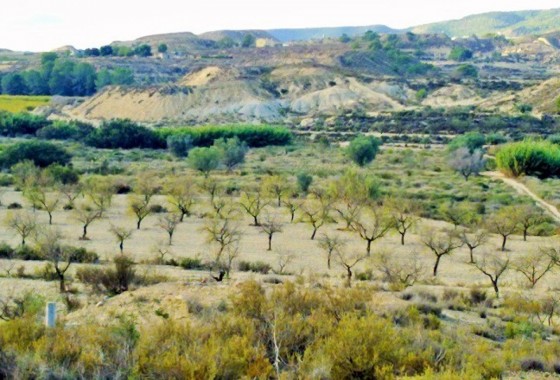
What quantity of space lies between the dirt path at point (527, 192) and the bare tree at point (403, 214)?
26.8 ft

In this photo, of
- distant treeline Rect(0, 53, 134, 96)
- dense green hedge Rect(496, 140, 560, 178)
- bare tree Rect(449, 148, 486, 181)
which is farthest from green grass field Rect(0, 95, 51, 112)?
dense green hedge Rect(496, 140, 560, 178)

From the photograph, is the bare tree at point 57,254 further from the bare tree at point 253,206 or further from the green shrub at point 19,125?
the green shrub at point 19,125

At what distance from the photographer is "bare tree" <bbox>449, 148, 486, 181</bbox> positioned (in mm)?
60125

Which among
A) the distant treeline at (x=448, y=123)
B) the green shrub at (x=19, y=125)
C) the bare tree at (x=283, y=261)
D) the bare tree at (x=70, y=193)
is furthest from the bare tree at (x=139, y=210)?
the distant treeline at (x=448, y=123)

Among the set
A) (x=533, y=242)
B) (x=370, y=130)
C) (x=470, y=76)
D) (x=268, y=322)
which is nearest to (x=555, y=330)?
(x=268, y=322)

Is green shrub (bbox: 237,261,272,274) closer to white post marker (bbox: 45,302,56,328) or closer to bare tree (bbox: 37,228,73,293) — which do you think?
bare tree (bbox: 37,228,73,293)

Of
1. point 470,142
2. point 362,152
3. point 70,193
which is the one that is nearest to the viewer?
point 70,193

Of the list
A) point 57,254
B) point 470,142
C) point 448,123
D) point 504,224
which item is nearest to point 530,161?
point 470,142

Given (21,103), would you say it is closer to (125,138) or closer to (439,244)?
(125,138)

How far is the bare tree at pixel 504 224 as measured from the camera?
36787 mm

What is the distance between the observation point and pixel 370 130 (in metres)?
98.4

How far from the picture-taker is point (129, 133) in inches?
3241

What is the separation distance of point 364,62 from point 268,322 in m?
151

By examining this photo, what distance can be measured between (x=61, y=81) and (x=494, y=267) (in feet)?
407
